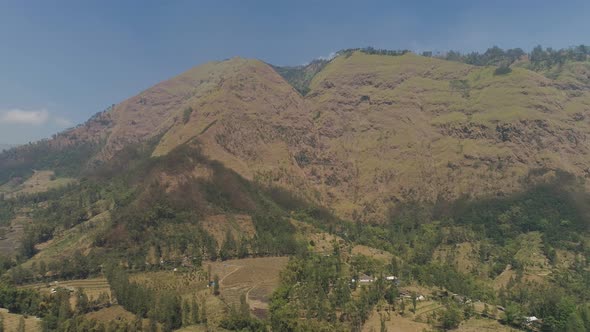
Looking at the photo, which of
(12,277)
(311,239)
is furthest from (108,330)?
(311,239)

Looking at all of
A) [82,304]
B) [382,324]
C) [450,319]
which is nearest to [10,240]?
[82,304]

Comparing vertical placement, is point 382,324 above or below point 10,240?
below

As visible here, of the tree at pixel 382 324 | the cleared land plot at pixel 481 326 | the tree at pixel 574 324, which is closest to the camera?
the tree at pixel 382 324

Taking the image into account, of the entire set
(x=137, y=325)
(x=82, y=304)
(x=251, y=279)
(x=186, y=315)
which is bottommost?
(x=186, y=315)

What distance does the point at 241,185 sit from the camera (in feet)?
614

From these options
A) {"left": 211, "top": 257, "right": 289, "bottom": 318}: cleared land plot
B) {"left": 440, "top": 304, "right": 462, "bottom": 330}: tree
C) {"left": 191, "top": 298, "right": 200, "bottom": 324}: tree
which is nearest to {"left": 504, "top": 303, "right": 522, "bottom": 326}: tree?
{"left": 440, "top": 304, "right": 462, "bottom": 330}: tree

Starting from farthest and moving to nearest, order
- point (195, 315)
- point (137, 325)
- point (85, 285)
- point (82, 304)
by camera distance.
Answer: point (85, 285)
point (82, 304)
point (195, 315)
point (137, 325)

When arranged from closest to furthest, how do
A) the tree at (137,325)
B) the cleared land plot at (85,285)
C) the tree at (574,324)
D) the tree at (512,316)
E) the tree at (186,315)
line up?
1. the tree at (137,325)
2. the tree at (574,324)
3. the tree at (186,315)
4. the tree at (512,316)
5. the cleared land plot at (85,285)

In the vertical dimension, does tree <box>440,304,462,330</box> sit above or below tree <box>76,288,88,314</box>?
below

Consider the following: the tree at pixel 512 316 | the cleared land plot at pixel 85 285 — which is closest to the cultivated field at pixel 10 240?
the cleared land plot at pixel 85 285

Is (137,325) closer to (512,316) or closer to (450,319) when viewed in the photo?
(450,319)

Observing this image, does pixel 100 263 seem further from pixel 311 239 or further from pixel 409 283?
pixel 409 283

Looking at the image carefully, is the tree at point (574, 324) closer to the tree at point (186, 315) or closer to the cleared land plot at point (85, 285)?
the tree at point (186, 315)

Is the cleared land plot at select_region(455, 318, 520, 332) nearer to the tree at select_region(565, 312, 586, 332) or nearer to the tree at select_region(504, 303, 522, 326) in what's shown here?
the tree at select_region(504, 303, 522, 326)
